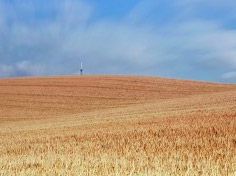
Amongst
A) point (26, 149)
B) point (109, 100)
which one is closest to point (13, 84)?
point (109, 100)

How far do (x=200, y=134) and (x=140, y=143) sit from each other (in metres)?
1.77

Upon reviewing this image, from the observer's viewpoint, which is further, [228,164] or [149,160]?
[149,160]

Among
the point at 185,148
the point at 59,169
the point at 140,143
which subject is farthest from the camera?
the point at 140,143

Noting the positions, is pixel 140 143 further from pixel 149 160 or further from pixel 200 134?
pixel 149 160

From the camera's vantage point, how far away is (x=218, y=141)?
29.3 feet

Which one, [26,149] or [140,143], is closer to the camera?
[140,143]

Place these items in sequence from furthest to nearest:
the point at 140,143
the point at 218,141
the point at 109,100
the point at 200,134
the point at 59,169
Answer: the point at 109,100
the point at 200,134
the point at 140,143
the point at 218,141
the point at 59,169

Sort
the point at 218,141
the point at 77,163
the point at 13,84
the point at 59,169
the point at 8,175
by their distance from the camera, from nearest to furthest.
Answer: the point at 8,175 < the point at 59,169 < the point at 77,163 < the point at 218,141 < the point at 13,84

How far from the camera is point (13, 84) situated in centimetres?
4978

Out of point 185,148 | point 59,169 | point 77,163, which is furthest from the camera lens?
point 185,148

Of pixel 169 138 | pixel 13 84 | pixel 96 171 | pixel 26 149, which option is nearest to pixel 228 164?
pixel 96 171

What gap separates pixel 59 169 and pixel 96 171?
2.34 feet

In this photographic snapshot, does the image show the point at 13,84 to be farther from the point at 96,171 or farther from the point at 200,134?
the point at 96,171

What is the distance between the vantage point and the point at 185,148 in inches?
329
